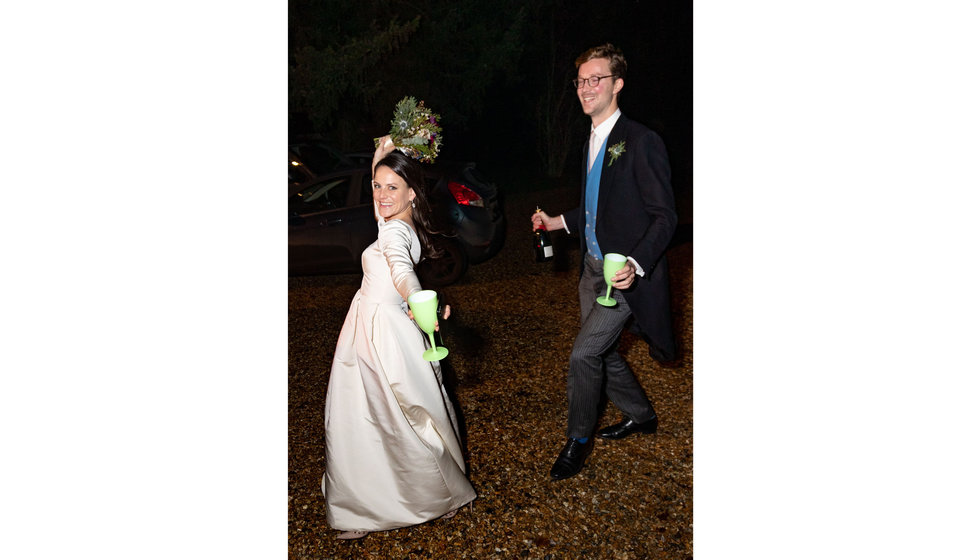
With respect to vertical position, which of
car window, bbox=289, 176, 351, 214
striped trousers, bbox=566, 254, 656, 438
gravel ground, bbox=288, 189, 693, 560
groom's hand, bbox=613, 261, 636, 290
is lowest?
gravel ground, bbox=288, 189, 693, 560

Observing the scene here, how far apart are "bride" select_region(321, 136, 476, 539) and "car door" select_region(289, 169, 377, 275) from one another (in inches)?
164

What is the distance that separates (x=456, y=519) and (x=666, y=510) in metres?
0.99

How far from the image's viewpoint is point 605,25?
15.8 m

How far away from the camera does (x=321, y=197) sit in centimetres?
707

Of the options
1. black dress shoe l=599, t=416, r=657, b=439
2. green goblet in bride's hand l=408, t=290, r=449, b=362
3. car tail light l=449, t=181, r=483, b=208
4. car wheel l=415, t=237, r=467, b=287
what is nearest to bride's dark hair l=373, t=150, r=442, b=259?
green goblet in bride's hand l=408, t=290, r=449, b=362

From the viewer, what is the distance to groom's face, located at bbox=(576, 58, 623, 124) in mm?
3086

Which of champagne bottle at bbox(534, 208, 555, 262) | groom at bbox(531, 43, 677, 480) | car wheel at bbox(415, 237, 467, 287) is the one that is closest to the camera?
groom at bbox(531, 43, 677, 480)

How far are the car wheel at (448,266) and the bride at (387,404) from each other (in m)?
4.24

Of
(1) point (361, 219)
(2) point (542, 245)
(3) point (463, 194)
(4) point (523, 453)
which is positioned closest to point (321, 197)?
(1) point (361, 219)

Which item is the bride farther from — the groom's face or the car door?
the car door

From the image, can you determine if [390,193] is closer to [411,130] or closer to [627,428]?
[411,130]

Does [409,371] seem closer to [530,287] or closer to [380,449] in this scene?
[380,449]

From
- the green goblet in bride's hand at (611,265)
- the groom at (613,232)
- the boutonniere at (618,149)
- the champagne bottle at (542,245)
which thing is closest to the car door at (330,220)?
the champagne bottle at (542,245)

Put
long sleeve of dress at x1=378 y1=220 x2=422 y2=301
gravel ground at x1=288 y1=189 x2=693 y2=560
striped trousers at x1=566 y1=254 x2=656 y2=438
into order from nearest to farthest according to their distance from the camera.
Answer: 1. long sleeve of dress at x1=378 y1=220 x2=422 y2=301
2. gravel ground at x1=288 y1=189 x2=693 y2=560
3. striped trousers at x1=566 y1=254 x2=656 y2=438
